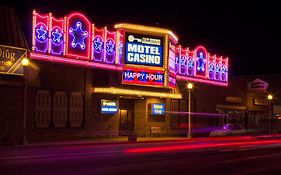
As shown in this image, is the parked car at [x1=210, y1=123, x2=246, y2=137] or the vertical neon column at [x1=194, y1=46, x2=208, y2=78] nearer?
the parked car at [x1=210, y1=123, x2=246, y2=137]

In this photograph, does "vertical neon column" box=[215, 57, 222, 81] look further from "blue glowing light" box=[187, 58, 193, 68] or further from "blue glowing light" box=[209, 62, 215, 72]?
"blue glowing light" box=[187, 58, 193, 68]

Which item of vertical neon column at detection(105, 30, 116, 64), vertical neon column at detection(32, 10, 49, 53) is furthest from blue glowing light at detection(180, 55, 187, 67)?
vertical neon column at detection(32, 10, 49, 53)

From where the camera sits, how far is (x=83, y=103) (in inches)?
1373

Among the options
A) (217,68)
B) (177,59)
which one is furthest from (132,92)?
(217,68)

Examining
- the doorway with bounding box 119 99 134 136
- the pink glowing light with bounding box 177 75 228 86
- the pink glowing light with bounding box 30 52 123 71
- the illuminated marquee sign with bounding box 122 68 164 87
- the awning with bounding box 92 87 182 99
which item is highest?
the pink glowing light with bounding box 30 52 123 71

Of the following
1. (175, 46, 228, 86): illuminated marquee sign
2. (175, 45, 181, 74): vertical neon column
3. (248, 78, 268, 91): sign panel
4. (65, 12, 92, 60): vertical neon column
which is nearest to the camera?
(65, 12, 92, 60): vertical neon column

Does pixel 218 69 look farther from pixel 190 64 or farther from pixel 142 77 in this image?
pixel 142 77

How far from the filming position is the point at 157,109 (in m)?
41.2

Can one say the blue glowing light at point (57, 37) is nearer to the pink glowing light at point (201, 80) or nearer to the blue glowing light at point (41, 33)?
the blue glowing light at point (41, 33)

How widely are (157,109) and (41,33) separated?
13.5 m

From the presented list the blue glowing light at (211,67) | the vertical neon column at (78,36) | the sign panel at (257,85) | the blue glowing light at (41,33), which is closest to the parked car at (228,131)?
the blue glowing light at (211,67)

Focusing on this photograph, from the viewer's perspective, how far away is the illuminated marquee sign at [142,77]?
36750 mm

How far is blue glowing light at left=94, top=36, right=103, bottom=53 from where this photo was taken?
34719 millimetres

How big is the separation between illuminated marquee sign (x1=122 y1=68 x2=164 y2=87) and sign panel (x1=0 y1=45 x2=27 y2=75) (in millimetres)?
8950
